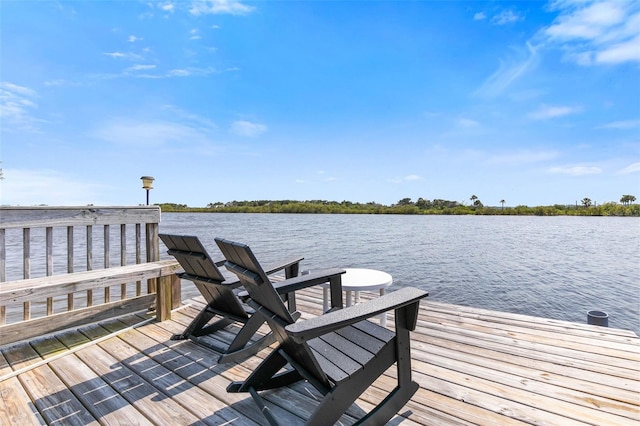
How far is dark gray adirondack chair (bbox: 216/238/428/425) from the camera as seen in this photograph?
1.31m

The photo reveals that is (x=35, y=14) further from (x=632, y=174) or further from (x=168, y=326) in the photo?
(x=632, y=174)

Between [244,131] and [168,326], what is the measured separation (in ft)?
40.3

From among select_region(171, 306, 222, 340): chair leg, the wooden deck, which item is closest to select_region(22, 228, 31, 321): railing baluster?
the wooden deck

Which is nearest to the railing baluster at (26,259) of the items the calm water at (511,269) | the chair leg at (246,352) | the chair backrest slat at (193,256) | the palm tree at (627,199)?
the chair backrest slat at (193,256)

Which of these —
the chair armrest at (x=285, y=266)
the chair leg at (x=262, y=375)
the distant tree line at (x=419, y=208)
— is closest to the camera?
the chair leg at (x=262, y=375)

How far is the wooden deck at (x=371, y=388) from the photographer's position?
5.27ft

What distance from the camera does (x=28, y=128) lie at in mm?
7734

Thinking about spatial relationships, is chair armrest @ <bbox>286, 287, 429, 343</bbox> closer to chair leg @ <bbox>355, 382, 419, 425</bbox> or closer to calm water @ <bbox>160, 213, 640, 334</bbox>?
chair leg @ <bbox>355, 382, 419, 425</bbox>

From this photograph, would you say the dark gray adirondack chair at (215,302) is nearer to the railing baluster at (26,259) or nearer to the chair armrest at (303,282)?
the chair armrest at (303,282)

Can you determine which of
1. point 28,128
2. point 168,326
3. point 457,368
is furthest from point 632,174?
point 28,128

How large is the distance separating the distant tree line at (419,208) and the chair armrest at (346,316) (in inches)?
1563

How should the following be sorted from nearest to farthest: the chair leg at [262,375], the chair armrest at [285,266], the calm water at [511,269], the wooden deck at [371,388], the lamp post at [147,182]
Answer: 1. the wooden deck at [371,388]
2. the chair leg at [262,375]
3. the chair armrest at [285,266]
4. the lamp post at [147,182]
5. the calm water at [511,269]

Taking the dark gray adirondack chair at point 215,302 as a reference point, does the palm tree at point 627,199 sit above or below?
above

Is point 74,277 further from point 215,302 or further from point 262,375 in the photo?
point 262,375
